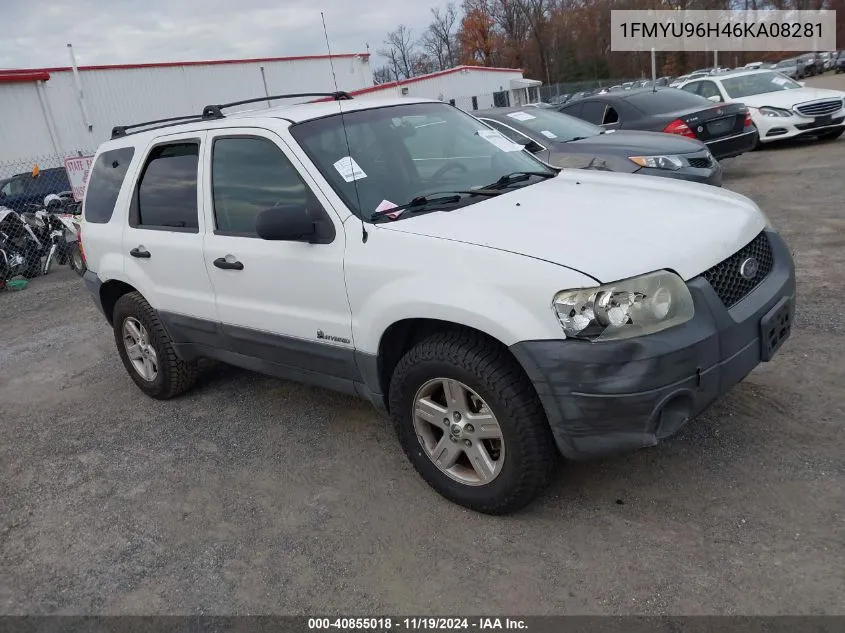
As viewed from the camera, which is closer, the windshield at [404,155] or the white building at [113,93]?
the windshield at [404,155]

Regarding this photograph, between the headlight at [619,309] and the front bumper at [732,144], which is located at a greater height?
the headlight at [619,309]

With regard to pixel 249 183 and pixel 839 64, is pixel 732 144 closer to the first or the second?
pixel 249 183

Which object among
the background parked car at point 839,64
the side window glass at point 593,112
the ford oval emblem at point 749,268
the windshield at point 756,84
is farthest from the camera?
the background parked car at point 839,64

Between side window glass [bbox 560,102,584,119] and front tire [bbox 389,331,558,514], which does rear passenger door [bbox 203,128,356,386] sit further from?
side window glass [bbox 560,102,584,119]

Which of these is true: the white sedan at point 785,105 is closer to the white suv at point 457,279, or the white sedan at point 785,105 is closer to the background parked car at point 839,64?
the white suv at point 457,279

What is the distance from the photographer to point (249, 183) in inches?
155

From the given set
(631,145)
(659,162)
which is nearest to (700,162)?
(659,162)

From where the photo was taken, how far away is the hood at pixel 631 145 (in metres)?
7.72

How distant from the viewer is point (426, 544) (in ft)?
10.4

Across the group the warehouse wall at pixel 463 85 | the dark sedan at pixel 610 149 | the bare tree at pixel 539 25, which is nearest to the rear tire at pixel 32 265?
the dark sedan at pixel 610 149

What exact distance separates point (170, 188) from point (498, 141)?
2085 millimetres

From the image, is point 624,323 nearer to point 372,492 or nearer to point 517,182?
point 517,182

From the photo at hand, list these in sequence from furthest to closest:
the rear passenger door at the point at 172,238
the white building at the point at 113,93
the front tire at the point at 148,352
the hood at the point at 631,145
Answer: the white building at the point at 113,93
the hood at the point at 631,145
the front tire at the point at 148,352
the rear passenger door at the point at 172,238

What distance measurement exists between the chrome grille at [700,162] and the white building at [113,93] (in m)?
13.1
